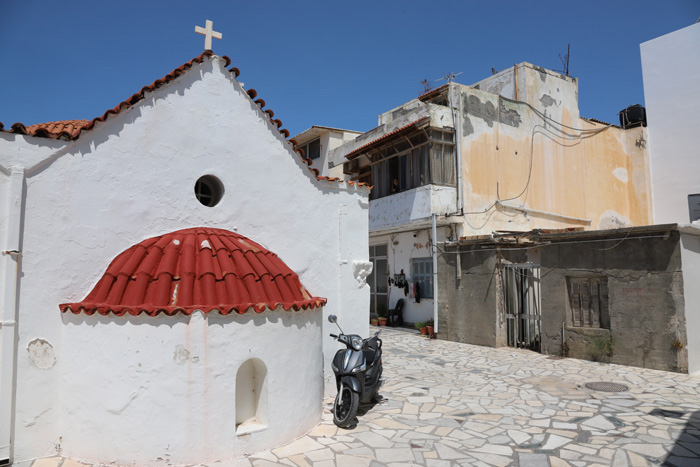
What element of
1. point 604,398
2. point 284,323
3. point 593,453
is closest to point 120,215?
point 284,323

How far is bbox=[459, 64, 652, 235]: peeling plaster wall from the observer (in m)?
16.1

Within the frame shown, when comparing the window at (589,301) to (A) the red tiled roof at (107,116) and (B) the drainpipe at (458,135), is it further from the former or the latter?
(A) the red tiled roof at (107,116)

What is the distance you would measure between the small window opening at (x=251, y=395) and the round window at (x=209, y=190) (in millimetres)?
2587

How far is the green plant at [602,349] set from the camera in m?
10.4

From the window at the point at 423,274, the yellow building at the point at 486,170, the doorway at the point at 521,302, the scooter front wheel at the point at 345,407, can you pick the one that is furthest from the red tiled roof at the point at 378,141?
the scooter front wheel at the point at 345,407

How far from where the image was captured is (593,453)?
5590mm

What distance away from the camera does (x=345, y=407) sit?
6.53m

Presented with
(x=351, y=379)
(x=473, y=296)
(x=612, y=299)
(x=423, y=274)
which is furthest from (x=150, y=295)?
(x=423, y=274)

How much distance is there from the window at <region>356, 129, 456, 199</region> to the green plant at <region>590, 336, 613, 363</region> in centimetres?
675

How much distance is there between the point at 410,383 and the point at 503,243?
5467 millimetres

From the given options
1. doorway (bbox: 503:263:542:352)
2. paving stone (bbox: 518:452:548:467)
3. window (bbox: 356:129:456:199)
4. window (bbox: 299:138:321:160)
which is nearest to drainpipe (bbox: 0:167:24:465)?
paving stone (bbox: 518:452:548:467)

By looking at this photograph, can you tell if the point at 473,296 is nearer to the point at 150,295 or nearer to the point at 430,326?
the point at 430,326

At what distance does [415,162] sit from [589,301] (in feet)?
23.7

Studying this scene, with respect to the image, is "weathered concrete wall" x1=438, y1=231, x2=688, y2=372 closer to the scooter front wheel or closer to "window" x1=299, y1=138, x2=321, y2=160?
the scooter front wheel
